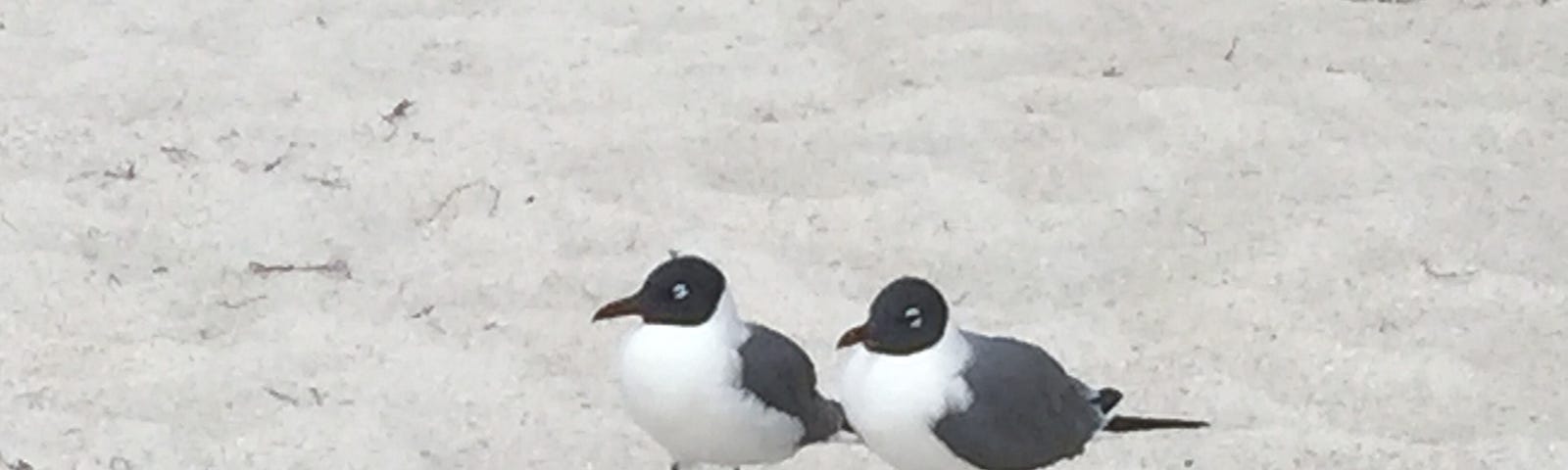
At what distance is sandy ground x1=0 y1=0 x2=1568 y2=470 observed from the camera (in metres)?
2.62

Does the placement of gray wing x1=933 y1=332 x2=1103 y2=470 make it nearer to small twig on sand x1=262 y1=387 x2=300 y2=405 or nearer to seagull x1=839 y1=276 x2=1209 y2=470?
seagull x1=839 y1=276 x2=1209 y2=470

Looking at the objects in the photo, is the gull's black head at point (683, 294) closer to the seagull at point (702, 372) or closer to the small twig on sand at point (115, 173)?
the seagull at point (702, 372)

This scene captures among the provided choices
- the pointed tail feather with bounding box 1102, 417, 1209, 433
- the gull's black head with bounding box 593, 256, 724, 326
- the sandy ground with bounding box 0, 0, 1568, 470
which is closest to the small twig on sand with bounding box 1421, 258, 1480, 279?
the sandy ground with bounding box 0, 0, 1568, 470

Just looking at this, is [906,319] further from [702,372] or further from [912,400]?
[702,372]

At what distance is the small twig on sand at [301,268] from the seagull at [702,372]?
69 cm

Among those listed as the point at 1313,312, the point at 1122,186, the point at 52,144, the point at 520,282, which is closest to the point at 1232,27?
the point at 1122,186

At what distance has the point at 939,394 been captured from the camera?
2209mm

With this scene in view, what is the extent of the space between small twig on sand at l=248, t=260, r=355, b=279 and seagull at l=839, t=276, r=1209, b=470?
0.83 m

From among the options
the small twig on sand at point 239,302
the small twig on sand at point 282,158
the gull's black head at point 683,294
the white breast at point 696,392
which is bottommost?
the small twig on sand at point 282,158

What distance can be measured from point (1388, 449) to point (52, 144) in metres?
1.58

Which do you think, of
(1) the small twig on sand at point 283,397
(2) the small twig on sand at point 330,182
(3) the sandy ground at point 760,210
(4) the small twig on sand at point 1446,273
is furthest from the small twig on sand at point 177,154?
(4) the small twig on sand at point 1446,273

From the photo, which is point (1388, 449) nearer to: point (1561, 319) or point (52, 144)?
point (1561, 319)

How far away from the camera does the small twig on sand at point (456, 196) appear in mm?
3084

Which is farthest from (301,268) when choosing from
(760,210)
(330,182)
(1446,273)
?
(1446,273)
